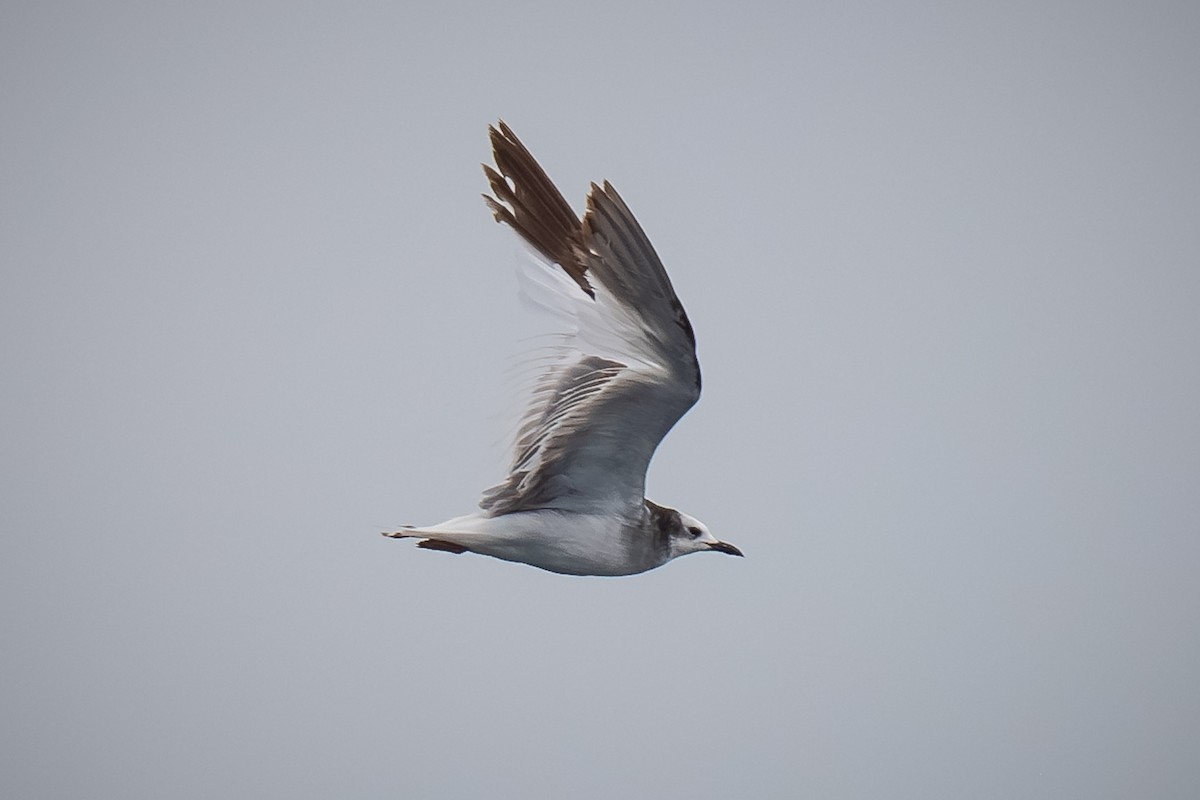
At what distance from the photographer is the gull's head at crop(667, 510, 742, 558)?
15.7 ft

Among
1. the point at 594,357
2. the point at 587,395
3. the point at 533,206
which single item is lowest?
the point at 587,395

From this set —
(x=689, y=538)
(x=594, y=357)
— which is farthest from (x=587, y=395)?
(x=689, y=538)

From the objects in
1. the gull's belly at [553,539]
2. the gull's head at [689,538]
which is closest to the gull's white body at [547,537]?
the gull's belly at [553,539]

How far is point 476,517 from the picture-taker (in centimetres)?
448

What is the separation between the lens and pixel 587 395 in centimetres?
426

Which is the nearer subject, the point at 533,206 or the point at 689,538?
the point at 533,206

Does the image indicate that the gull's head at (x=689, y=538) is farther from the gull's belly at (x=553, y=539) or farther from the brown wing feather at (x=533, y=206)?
the brown wing feather at (x=533, y=206)

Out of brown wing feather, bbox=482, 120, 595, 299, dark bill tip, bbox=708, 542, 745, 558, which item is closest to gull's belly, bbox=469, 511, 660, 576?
dark bill tip, bbox=708, 542, 745, 558

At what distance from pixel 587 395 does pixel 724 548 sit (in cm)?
102

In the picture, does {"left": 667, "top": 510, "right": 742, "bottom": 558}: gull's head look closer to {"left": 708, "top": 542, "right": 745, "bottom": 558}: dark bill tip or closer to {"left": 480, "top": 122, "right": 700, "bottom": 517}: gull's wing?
{"left": 708, "top": 542, "right": 745, "bottom": 558}: dark bill tip

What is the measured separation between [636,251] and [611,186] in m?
0.22

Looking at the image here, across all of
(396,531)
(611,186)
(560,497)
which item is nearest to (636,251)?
(611,186)

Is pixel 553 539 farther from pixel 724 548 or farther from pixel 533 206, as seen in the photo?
pixel 533 206

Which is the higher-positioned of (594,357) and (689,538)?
(594,357)
